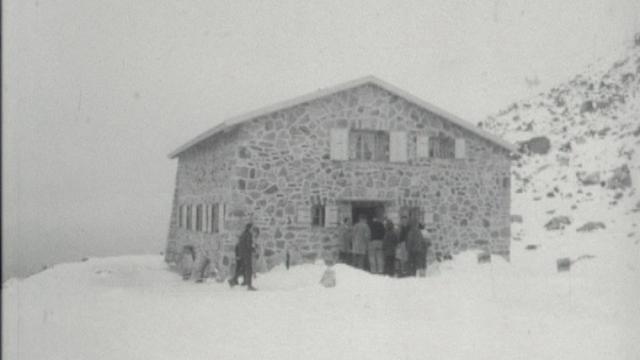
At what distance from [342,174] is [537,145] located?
25.3m

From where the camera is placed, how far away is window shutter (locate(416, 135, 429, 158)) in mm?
18094

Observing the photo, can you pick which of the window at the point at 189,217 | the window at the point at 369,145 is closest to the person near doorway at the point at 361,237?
the window at the point at 369,145

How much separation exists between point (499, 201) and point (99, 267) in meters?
12.0

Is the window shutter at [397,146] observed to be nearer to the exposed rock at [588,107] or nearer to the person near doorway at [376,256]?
the person near doorway at [376,256]

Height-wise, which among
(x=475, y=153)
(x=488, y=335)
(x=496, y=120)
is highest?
(x=496, y=120)

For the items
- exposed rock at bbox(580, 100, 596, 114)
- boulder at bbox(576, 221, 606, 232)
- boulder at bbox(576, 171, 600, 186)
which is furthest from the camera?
exposed rock at bbox(580, 100, 596, 114)

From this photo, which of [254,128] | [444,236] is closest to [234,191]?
[254,128]

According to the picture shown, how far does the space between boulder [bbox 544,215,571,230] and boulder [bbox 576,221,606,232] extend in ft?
4.12

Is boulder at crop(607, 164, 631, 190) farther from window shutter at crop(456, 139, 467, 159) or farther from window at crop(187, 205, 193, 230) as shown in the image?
window at crop(187, 205, 193, 230)

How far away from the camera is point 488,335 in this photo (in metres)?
9.84

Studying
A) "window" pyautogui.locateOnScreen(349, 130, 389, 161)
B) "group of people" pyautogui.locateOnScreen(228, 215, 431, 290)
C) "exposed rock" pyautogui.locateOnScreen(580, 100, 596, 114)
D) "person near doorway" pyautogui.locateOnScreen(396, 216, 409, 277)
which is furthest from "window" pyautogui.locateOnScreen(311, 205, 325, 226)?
"exposed rock" pyautogui.locateOnScreen(580, 100, 596, 114)

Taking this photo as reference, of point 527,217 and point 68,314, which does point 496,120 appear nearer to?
point 527,217

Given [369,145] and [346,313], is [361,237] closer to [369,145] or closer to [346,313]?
[369,145]

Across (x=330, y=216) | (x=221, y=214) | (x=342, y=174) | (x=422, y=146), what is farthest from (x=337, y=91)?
(x=221, y=214)
